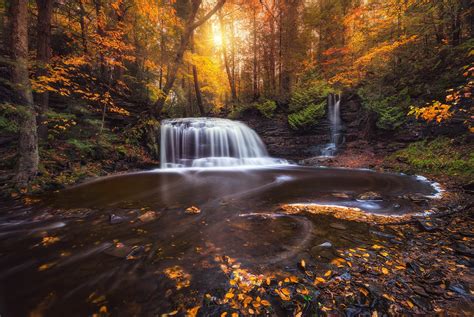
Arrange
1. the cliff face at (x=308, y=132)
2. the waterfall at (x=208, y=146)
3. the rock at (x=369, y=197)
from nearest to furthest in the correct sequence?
the rock at (x=369, y=197), the waterfall at (x=208, y=146), the cliff face at (x=308, y=132)

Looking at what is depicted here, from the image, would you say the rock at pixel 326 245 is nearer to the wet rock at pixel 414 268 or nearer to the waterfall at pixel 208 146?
the wet rock at pixel 414 268

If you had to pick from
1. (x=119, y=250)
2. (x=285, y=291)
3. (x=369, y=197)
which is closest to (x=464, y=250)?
(x=285, y=291)

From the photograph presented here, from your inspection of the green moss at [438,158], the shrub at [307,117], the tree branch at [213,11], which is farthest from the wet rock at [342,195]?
the tree branch at [213,11]

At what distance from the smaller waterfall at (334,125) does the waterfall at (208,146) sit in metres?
2.93

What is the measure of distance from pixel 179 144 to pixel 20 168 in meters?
7.56

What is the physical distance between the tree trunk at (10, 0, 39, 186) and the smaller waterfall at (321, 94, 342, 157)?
531 inches

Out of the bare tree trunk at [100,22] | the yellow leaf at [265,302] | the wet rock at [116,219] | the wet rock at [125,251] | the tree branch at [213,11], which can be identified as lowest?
the yellow leaf at [265,302]

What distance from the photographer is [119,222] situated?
3.90 metres

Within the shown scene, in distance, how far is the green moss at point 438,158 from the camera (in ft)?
23.9

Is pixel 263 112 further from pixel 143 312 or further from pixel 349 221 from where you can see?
pixel 143 312

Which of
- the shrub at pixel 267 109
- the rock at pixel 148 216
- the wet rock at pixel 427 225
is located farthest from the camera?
the shrub at pixel 267 109

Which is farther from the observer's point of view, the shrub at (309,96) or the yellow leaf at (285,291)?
the shrub at (309,96)

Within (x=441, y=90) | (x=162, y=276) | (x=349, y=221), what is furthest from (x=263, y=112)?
(x=162, y=276)

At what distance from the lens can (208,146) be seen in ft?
43.4
